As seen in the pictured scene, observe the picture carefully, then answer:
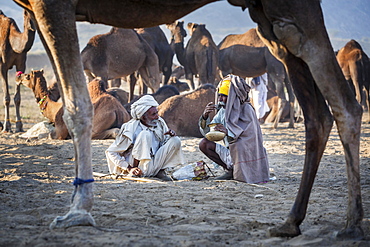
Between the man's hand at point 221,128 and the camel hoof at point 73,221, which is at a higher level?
the man's hand at point 221,128

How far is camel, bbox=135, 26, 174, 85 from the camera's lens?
17.6 meters

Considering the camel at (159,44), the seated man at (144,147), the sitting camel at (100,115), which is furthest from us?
the camel at (159,44)

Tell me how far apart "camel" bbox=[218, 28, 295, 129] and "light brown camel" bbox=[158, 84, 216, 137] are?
4.02m

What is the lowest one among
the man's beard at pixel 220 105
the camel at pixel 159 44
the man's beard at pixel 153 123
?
A: the man's beard at pixel 153 123

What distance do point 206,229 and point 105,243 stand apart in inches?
30.9

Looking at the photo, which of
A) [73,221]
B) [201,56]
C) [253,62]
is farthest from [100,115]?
[73,221]

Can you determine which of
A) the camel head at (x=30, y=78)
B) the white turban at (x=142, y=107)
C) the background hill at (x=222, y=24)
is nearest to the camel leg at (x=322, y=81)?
the white turban at (x=142, y=107)

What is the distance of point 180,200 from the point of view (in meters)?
4.46

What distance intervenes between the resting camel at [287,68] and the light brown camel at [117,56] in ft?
36.2

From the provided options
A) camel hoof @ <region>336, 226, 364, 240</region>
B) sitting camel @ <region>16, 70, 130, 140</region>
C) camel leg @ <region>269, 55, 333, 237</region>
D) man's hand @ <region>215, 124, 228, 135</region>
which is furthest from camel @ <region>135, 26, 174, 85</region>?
camel hoof @ <region>336, 226, 364, 240</region>

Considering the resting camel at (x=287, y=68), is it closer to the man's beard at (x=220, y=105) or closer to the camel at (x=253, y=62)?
the man's beard at (x=220, y=105)

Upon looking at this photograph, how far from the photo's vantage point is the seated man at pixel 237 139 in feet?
20.6

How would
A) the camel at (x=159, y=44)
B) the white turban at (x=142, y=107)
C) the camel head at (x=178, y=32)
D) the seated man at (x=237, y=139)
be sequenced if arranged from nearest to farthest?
the seated man at (x=237, y=139)
the white turban at (x=142, y=107)
the camel at (x=159, y=44)
the camel head at (x=178, y=32)

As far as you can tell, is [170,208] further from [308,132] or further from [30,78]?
[30,78]
